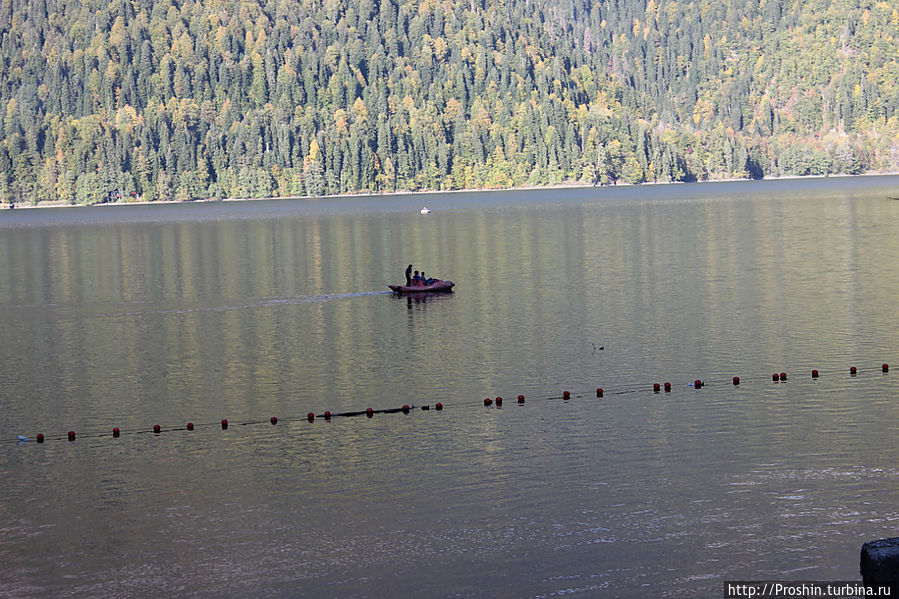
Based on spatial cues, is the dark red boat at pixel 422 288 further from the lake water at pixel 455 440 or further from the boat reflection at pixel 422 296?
the lake water at pixel 455 440

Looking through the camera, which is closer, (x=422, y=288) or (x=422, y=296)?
(x=422, y=296)

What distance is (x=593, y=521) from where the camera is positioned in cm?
2980

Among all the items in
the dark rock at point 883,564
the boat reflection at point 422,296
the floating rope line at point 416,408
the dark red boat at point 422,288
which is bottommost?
the dark rock at point 883,564

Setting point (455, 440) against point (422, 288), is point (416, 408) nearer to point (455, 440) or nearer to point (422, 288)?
point (455, 440)

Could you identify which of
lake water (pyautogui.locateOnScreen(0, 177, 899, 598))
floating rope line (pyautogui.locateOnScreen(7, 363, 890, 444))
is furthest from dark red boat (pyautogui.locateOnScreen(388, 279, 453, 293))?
floating rope line (pyautogui.locateOnScreen(7, 363, 890, 444))

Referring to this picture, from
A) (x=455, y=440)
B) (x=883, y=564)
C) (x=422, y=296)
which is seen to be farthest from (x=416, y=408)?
(x=422, y=296)

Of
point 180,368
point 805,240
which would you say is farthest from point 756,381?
point 805,240

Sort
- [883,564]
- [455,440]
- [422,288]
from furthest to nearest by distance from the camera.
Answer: [422,288], [455,440], [883,564]

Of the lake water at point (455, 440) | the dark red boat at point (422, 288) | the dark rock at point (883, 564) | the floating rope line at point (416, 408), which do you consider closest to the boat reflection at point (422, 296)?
the dark red boat at point (422, 288)

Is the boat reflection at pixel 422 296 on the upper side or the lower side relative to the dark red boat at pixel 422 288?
lower

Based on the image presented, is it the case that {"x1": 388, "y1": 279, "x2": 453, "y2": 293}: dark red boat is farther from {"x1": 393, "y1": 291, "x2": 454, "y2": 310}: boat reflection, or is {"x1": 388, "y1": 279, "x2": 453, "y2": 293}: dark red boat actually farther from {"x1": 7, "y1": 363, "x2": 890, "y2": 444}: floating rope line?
{"x1": 7, "y1": 363, "x2": 890, "y2": 444}: floating rope line

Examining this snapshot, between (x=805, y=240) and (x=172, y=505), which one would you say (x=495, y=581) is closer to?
(x=172, y=505)

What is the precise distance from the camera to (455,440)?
125ft

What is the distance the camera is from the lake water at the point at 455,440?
90.6 feet
